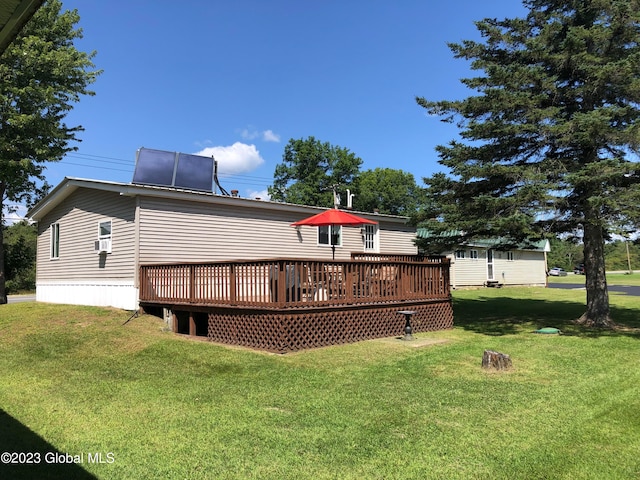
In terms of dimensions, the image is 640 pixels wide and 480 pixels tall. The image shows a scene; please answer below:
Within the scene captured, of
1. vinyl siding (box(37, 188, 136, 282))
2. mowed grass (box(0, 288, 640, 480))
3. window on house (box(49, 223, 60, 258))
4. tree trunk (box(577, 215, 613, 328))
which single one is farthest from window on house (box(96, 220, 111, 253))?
tree trunk (box(577, 215, 613, 328))

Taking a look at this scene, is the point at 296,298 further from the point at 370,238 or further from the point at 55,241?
the point at 55,241

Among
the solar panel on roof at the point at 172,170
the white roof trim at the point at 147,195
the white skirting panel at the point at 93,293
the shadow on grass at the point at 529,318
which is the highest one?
the solar panel on roof at the point at 172,170

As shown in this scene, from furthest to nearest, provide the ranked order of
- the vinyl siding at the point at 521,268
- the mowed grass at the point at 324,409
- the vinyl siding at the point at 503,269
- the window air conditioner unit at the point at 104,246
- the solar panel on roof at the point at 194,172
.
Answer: the vinyl siding at the point at 521,268 < the vinyl siding at the point at 503,269 < the solar panel on roof at the point at 194,172 < the window air conditioner unit at the point at 104,246 < the mowed grass at the point at 324,409

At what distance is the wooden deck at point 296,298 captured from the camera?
8.06m

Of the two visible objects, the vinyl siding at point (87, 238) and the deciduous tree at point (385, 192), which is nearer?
the vinyl siding at point (87, 238)

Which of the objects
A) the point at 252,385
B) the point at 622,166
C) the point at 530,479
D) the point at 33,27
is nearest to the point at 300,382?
the point at 252,385

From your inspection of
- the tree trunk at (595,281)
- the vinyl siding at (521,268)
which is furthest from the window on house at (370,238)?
the vinyl siding at (521,268)

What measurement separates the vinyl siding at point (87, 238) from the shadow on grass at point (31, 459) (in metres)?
7.68

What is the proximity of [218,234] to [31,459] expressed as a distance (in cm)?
946

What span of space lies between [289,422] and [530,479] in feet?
7.02

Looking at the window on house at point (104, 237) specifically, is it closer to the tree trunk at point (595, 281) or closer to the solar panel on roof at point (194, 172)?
the solar panel on roof at point (194, 172)

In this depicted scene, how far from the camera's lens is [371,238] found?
55.3 feet

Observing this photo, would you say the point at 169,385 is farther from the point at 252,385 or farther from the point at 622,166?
the point at 622,166

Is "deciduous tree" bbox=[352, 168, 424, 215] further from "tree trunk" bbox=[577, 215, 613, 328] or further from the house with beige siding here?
"tree trunk" bbox=[577, 215, 613, 328]
